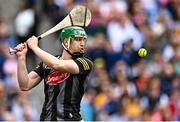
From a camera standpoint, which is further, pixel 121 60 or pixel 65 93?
pixel 121 60

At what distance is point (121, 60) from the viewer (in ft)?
52.1

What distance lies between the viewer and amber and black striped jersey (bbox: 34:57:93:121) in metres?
9.62

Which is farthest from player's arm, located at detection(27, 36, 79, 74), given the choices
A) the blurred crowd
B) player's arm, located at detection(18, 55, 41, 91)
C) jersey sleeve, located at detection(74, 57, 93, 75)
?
the blurred crowd

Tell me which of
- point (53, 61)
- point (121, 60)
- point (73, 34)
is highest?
point (73, 34)

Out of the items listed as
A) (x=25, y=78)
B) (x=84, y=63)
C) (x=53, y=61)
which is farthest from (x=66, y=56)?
(x=25, y=78)

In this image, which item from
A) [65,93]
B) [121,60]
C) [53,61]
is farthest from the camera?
[121,60]

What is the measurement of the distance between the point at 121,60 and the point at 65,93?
6.34 m

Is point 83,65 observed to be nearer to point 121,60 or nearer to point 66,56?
point 66,56

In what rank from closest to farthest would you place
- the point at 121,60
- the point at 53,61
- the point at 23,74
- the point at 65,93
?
the point at 53,61
the point at 65,93
the point at 23,74
the point at 121,60

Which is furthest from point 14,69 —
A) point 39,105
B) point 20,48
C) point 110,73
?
point 20,48

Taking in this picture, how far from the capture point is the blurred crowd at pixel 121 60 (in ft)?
48.6

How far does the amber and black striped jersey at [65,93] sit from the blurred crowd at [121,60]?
386 cm

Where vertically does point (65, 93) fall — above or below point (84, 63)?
below

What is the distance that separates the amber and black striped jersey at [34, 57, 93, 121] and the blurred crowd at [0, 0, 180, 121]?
12.7 feet
